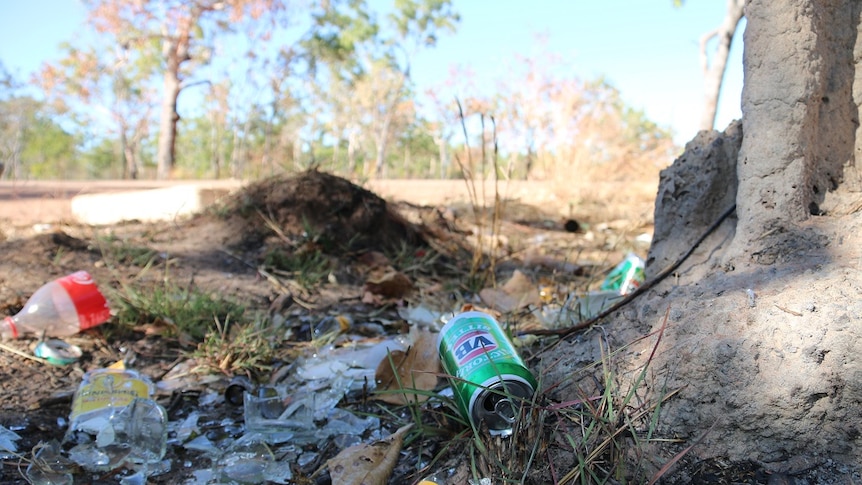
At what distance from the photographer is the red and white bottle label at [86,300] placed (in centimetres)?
231

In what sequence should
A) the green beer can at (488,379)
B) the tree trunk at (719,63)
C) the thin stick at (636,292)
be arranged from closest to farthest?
the green beer can at (488,379) < the thin stick at (636,292) < the tree trunk at (719,63)

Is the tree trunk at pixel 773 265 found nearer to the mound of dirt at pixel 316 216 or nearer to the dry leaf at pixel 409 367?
the dry leaf at pixel 409 367

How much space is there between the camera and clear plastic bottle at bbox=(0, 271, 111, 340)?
7.40 feet

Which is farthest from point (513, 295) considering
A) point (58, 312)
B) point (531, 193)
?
point (531, 193)

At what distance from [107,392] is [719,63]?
9970 mm

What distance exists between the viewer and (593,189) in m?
7.13

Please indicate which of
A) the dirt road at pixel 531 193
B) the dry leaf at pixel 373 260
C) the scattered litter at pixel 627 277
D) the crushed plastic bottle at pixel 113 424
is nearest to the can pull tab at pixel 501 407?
the crushed plastic bottle at pixel 113 424

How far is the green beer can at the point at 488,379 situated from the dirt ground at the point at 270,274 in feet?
0.48

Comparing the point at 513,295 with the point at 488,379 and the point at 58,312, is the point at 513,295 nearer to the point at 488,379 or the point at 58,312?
the point at 488,379

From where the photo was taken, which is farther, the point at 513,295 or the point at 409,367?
the point at 513,295

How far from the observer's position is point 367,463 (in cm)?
144

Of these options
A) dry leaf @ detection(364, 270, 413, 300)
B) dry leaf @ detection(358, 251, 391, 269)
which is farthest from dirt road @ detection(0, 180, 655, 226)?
dry leaf @ detection(364, 270, 413, 300)

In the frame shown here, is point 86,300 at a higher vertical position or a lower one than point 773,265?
lower

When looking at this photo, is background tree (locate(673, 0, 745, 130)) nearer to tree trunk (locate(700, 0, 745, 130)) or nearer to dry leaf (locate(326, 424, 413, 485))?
tree trunk (locate(700, 0, 745, 130))
